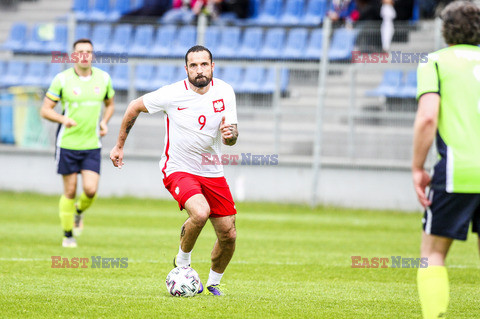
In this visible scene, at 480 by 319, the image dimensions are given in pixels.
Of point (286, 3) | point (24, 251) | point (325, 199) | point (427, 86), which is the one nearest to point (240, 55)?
point (286, 3)

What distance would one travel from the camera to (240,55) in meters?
22.8

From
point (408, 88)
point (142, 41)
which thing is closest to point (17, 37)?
point (142, 41)

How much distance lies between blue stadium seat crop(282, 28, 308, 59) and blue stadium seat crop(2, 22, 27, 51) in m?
8.03

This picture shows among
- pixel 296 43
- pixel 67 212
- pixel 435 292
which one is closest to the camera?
pixel 435 292

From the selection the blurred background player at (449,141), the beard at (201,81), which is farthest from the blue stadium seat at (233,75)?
the blurred background player at (449,141)

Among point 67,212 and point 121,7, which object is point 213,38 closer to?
point 121,7

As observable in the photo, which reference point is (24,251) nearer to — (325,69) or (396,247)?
(396,247)

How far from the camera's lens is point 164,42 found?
23.7 meters

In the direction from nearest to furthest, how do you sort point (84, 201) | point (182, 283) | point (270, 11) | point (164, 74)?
point (182, 283)
point (84, 201)
point (164, 74)
point (270, 11)

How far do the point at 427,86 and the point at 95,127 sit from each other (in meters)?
7.36

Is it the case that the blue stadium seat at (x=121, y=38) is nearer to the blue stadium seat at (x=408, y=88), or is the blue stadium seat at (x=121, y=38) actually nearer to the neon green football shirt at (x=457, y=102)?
the blue stadium seat at (x=408, y=88)

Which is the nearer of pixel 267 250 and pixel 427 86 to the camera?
pixel 427 86

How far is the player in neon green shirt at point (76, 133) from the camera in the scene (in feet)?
38.3

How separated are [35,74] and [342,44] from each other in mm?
8074
